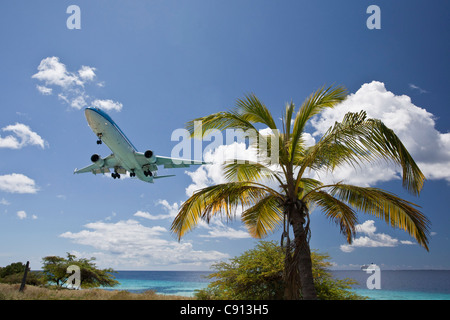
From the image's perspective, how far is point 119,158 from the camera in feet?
84.3

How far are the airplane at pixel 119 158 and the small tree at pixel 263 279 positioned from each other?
46.5ft

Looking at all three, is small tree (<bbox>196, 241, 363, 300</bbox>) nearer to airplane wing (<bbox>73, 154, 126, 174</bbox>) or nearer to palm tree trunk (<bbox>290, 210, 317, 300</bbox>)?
palm tree trunk (<bbox>290, 210, 317, 300</bbox>)

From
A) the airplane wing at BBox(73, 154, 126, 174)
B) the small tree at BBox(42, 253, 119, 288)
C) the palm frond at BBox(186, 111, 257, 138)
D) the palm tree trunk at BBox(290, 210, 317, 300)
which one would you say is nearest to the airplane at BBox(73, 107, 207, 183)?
the airplane wing at BBox(73, 154, 126, 174)

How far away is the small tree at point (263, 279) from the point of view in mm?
12430

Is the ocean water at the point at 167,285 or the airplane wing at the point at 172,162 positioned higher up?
the airplane wing at the point at 172,162

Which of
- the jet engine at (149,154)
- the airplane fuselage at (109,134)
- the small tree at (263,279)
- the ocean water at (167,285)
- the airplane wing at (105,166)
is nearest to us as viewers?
the small tree at (263,279)

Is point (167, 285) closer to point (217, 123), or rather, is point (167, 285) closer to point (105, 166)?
point (105, 166)

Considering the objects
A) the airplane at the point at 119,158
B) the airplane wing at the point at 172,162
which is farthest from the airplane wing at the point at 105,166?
the airplane wing at the point at 172,162

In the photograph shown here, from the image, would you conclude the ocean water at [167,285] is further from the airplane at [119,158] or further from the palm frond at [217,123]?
the palm frond at [217,123]

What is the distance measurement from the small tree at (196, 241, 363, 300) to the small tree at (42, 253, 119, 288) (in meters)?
21.0
